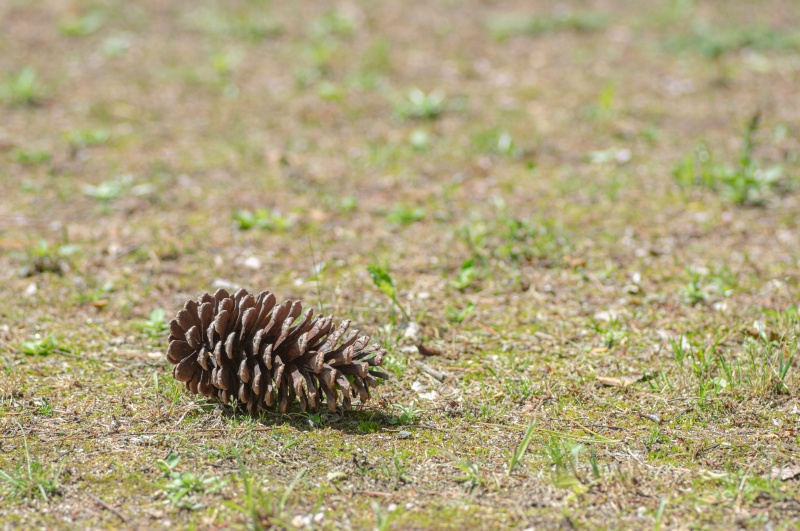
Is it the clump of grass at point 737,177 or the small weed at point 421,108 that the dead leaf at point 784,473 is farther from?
the small weed at point 421,108

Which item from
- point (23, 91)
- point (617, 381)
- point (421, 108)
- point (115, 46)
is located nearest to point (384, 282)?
point (617, 381)

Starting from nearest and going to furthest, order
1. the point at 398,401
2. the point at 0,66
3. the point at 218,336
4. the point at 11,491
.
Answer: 1. the point at 11,491
2. the point at 218,336
3. the point at 398,401
4. the point at 0,66

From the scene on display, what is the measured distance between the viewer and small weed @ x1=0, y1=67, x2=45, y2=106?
253 inches

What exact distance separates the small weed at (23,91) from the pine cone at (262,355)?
14.0 feet

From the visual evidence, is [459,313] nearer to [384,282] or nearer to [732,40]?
[384,282]

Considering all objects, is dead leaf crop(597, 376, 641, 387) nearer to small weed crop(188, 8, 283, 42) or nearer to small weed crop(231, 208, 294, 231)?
small weed crop(231, 208, 294, 231)

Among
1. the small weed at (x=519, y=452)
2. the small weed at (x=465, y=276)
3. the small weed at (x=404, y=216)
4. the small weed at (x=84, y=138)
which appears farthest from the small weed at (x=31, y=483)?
the small weed at (x=84, y=138)

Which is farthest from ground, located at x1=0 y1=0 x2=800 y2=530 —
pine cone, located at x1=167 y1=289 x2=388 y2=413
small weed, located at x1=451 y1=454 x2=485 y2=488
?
pine cone, located at x1=167 y1=289 x2=388 y2=413

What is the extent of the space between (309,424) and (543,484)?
0.89 meters

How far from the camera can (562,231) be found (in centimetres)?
459

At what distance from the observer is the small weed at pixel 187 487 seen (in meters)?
2.60

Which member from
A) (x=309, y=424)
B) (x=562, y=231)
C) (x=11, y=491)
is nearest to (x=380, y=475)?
(x=309, y=424)

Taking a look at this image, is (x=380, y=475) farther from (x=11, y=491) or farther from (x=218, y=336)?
(x=11, y=491)

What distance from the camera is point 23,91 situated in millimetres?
6395
